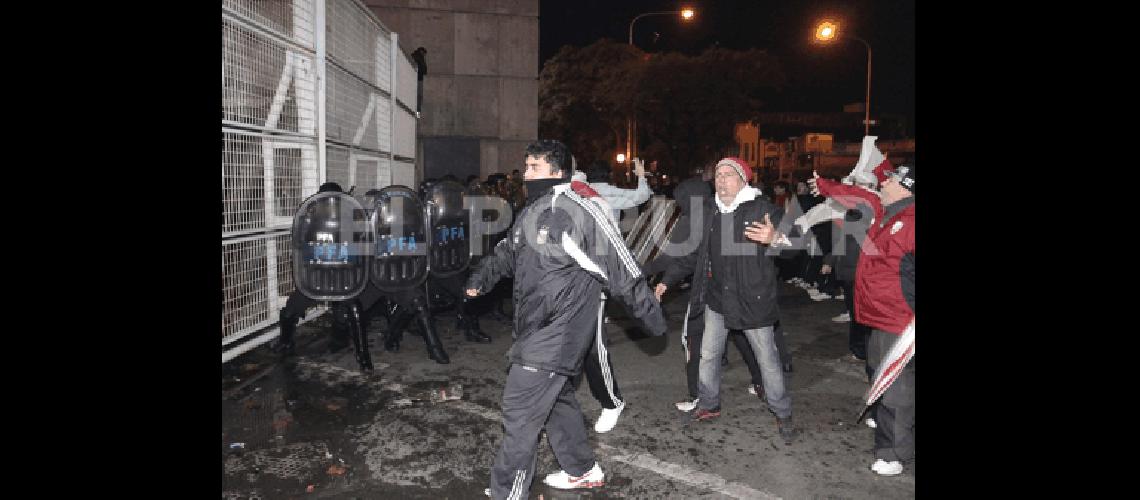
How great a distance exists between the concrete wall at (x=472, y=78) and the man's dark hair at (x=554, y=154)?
13145mm

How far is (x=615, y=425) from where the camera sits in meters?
5.15

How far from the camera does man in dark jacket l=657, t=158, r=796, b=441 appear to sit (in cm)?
482

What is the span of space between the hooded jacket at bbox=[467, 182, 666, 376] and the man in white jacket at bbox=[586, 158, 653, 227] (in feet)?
10.2

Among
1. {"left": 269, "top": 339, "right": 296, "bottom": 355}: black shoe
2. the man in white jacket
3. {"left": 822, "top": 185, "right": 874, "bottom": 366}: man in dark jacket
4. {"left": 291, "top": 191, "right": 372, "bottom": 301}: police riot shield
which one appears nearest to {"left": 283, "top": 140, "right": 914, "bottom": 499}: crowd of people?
{"left": 822, "top": 185, "right": 874, "bottom": 366}: man in dark jacket

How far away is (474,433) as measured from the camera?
16.1 ft

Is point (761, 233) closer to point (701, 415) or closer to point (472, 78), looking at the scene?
point (701, 415)

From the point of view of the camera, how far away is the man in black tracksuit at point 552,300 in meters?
3.60

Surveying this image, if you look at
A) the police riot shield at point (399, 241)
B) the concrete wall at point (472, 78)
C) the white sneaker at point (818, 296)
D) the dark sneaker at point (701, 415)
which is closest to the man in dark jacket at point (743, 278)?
the dark sneaker at point (701, 415)

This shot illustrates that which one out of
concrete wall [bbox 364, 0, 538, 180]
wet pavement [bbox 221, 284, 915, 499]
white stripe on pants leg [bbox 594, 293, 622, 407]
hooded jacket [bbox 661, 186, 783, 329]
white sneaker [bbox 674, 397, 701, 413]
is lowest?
wet pavement [bbox 221, 284, 915, 499]

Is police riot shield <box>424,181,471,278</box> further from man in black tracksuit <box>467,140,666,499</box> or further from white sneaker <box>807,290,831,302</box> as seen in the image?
white sneaker <box>807,290,831,302</box>

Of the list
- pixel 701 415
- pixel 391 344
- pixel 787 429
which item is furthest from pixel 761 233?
pixel 391 344

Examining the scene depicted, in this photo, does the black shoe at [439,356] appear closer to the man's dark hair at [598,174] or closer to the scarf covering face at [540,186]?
the man's dark hair at [598,174]
